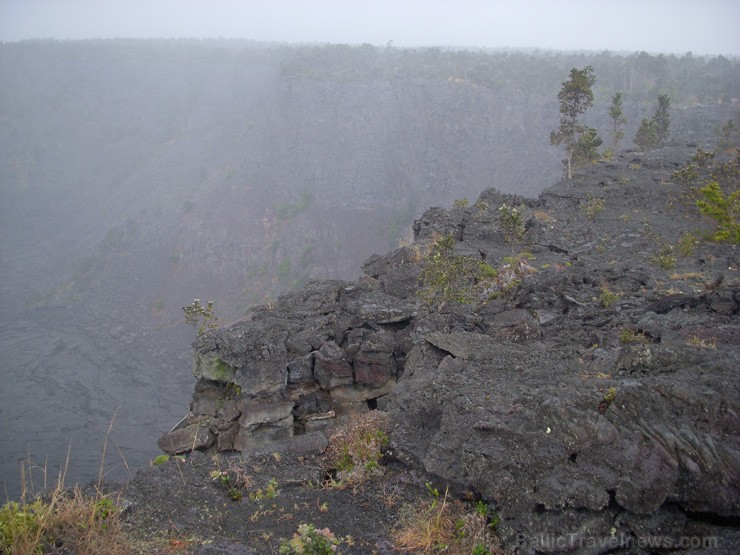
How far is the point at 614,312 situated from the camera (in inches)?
342

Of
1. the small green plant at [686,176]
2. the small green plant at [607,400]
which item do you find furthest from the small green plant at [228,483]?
the small green plant at [686,176]

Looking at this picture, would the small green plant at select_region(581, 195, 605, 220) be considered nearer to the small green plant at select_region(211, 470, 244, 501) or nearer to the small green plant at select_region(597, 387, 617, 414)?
the small green plant at select_region(597, 387, 617, 414)

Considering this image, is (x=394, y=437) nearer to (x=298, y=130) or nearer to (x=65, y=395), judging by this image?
(x=65, y=395)

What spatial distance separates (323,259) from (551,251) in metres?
23.1

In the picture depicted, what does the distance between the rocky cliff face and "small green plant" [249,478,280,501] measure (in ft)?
2.81

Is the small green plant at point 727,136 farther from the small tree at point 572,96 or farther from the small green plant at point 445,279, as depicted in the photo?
the small green plant at point 445,279

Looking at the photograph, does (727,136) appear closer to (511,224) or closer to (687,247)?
(687,247)

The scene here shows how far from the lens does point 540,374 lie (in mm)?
6078

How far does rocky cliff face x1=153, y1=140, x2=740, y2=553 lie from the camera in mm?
4055

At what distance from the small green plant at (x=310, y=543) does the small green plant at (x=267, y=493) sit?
95 centimetres

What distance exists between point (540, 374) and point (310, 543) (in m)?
3.40

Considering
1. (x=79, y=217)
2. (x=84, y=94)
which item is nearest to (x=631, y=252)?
(x=79, y=217)

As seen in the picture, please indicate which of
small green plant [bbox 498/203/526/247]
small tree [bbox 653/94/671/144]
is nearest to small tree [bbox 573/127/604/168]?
small tree [bbox 653/94/671/144]

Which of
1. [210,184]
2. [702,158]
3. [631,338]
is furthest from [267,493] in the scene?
[210,184]
